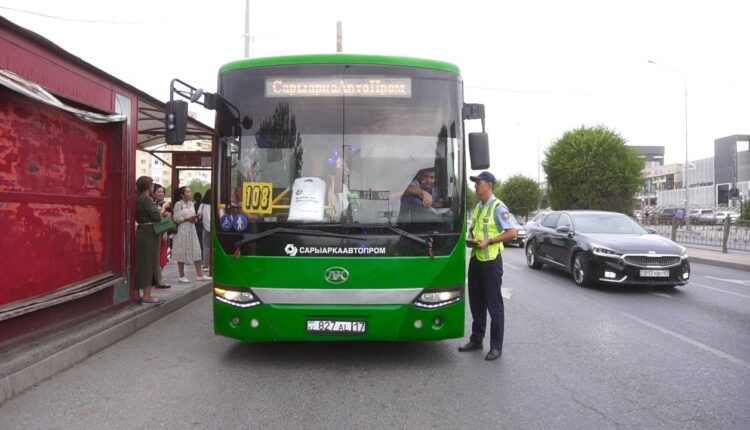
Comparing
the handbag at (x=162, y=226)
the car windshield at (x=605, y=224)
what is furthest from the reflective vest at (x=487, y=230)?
the car windshield at (x=605, y=224)

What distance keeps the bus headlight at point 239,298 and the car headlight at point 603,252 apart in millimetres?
7163

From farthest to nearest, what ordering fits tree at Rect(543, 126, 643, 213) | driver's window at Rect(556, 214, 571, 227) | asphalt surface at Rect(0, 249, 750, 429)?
tree at Rect(543, 126, 643, 213) → driver's window at Rect(556, 214, 571, 227) → asphalt surface at Rect(0, 249, 750, 429)

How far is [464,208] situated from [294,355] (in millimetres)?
2250

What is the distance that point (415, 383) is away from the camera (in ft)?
15.1

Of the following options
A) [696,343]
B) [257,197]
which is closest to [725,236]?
[696,343]

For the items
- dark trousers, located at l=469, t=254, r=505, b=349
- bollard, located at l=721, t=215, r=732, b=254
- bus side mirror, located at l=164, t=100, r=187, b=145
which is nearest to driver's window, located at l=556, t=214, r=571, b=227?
dark trousers, located at l=469, t=254, r=505, b=349

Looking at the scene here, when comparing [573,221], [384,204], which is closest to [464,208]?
[384,204]

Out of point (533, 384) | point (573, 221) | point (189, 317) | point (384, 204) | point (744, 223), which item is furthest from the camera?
point (744, 223)

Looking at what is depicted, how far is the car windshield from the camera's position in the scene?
1084 cm

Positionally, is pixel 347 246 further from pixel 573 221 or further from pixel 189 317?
pixel 573 221

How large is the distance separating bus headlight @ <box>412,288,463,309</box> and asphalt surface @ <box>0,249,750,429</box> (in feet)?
2.04

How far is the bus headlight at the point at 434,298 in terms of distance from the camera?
4840 mm

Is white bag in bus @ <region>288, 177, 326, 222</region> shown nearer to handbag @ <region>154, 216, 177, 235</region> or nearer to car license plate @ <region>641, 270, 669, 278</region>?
handbag @ <region>154, 216, 177, 235</region>

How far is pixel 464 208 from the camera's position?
514cm
